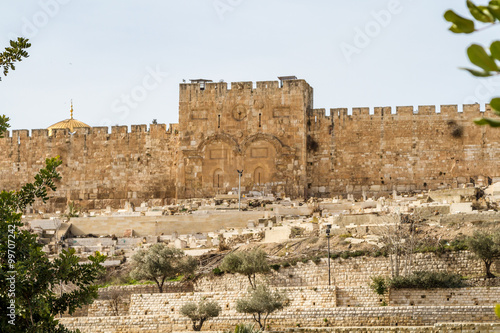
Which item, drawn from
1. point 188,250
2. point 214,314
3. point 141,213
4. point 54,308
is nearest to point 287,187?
point 141,213

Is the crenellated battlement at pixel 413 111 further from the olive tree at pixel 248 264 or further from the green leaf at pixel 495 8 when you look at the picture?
the green leaf at pixel 495 8

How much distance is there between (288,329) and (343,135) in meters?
18.2

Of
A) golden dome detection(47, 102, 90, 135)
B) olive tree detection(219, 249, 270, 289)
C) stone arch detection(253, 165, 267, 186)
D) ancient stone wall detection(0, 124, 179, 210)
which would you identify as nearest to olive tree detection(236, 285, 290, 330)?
olive tree detection(219, 249, 270, 289)

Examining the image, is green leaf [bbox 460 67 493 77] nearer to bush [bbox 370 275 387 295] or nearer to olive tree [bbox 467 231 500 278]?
bush [bbox 370 275 387 295]

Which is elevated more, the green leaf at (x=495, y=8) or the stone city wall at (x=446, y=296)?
the green leaf at (x=495, y=8)

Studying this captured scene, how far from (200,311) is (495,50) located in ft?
48.4

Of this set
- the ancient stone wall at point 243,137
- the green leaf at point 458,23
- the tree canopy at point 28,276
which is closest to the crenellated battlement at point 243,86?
the ancient stone wall at point 243,137

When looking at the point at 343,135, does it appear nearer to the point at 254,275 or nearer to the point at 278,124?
the point at 278,124

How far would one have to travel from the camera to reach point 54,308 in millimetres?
8008

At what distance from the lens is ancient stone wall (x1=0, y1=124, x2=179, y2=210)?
111 ft

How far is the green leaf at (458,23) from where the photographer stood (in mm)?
2469

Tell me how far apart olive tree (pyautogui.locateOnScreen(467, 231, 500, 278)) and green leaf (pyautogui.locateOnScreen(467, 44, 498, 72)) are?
16.0m

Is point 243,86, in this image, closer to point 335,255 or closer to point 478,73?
point 335,255

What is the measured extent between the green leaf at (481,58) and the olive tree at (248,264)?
1681 cm
